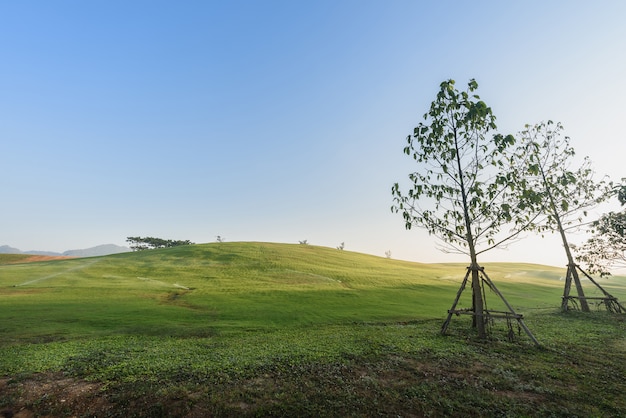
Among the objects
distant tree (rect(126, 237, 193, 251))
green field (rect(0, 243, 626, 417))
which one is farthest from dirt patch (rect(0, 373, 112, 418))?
distant tree (rect(126, 237, 193, 251))

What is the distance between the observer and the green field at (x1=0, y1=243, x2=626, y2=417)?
33.3 ft

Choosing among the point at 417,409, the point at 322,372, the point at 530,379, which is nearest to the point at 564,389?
the point at 530,379

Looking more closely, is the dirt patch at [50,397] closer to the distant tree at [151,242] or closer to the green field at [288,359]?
the green field at [288,359]

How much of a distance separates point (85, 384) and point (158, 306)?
19937mm

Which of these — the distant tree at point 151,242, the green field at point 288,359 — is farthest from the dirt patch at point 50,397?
the distant tree at point 151,242

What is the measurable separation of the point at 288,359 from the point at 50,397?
348 inches

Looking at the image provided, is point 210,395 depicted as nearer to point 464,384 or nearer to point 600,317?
point 464,384

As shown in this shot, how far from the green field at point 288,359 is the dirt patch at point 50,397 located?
0.19 ft

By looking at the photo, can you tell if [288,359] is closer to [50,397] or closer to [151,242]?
[50,397]

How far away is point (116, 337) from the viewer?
19594 millimetres

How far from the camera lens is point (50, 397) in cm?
1076

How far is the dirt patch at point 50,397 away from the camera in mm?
9914

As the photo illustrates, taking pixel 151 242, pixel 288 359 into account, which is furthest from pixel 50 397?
pixel 151 242

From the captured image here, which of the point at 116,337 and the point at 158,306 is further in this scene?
the point at 158,306
